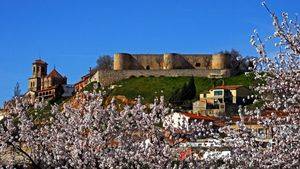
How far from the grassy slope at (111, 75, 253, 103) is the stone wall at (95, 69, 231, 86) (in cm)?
176

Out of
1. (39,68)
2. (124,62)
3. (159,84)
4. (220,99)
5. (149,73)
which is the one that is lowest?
(220,99)

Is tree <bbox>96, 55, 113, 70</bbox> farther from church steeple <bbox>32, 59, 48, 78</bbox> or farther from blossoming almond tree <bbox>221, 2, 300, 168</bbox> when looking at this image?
blossoming almond tree <bbox>221, 2, 300, 168</bbox>

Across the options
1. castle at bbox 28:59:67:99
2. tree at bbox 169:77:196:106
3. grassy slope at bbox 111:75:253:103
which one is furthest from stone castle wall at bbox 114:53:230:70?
tree at bbox 169:77:196:106

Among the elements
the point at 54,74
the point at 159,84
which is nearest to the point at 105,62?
the point at 54,74

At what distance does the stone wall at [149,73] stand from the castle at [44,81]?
13602 mm

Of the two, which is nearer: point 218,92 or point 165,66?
point 218,92

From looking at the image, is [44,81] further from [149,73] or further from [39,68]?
[149,73]

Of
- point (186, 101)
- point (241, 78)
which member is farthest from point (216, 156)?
point (241, 78)

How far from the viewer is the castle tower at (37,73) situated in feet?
399

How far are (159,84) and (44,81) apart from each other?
35.9 metres

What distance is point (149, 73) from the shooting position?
98375 mm

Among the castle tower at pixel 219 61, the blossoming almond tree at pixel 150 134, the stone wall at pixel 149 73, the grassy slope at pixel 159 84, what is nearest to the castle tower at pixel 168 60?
the stone wall at pixel 149 73

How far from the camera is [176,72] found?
9794cm

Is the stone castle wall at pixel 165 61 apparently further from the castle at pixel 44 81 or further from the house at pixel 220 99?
the house at pixel 220 99
